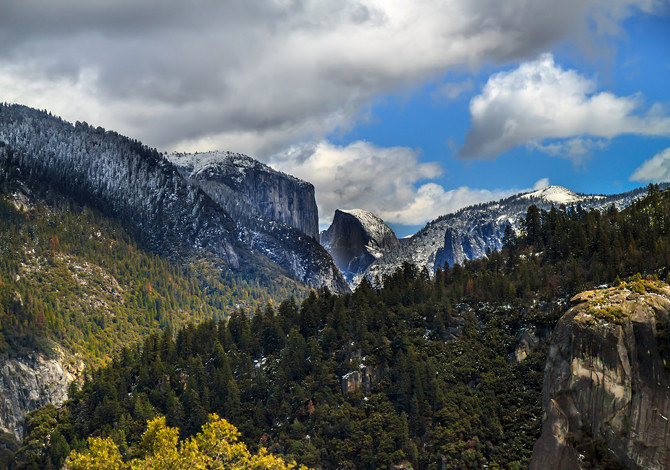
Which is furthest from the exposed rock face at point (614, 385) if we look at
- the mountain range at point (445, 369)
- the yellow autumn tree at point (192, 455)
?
the yellow autumn tree at point (192, 455)

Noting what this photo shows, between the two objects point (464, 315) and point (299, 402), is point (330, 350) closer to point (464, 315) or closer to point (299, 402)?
point (299, 402)

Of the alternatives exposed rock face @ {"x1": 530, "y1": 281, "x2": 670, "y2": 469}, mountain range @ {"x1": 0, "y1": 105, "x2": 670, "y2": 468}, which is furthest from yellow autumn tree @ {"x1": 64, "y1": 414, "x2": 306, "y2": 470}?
mountain range @ {"x1": 0, "y1": 105, "x2": 670, "y2": 468}

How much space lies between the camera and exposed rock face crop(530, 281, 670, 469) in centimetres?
7119

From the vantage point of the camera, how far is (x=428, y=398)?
137 meters

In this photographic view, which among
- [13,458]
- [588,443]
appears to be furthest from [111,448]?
[13,458]

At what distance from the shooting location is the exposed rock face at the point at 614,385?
7119 centimetres

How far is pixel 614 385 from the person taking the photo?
73.6 meters

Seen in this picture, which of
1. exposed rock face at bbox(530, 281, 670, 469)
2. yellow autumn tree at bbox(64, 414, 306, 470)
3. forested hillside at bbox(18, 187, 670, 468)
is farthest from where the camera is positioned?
forested hillside at bbox(18, 187, 670, 468)

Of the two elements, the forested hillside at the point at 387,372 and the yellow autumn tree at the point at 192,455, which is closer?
the yellow autumn tree at the point at 192,455

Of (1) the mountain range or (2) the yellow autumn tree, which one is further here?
(1) the mountain range

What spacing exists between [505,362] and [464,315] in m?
22.2

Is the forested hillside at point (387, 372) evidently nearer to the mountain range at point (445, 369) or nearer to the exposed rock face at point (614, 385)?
the mountain range at point (445, 369)

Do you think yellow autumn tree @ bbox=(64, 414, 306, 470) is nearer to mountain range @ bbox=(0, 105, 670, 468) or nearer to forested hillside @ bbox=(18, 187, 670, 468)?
mountain range @ bbox=(0, 105, 670, 468)

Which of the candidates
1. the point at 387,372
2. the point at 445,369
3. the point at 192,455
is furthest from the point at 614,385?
the point at 387,372
